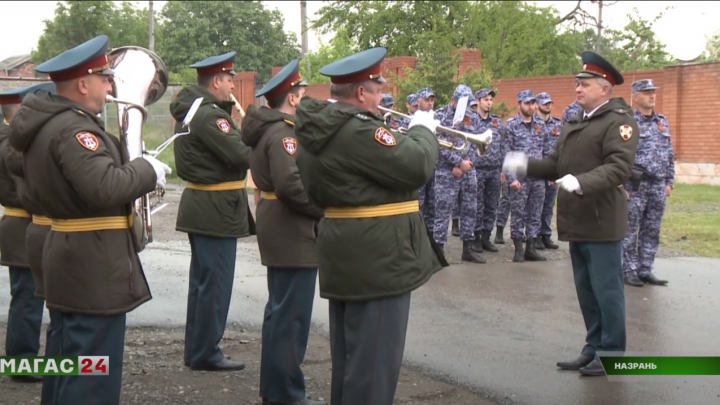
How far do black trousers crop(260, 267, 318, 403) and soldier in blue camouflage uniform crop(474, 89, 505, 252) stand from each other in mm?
6089

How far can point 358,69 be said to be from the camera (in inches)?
163

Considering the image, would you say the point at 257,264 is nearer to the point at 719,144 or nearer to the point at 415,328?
the point at 415,328

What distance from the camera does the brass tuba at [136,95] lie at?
435 cm

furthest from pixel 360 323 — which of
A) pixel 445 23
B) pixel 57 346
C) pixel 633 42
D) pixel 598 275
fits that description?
pixel 633 42

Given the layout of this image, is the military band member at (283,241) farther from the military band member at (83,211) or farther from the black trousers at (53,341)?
the black trousers at (53,341)

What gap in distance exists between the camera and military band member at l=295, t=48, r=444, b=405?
406 centimetres

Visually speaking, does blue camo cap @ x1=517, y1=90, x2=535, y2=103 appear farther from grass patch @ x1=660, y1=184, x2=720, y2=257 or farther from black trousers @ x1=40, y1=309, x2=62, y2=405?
black trousers @ x1=40, y1=309, x2=62, y2=405

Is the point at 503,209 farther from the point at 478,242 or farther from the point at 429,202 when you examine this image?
the point at 429,202

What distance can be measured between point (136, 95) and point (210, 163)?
1328 millimetres

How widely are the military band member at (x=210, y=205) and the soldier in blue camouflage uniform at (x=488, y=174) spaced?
222 inches

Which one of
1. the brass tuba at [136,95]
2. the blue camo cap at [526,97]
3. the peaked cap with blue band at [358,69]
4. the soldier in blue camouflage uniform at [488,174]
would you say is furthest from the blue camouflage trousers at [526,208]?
the peaked cap with blue band at [358,69]

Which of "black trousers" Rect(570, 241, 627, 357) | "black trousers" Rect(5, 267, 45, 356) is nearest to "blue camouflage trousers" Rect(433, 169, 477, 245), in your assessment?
"black trousers" Rect(570, 241, 627, 357)

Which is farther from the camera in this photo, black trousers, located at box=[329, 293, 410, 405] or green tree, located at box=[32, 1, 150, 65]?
green tree, located at box=[32, 1, 150, 65]

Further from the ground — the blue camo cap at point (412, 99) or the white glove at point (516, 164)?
the blue camo cap at point (412, 99)
